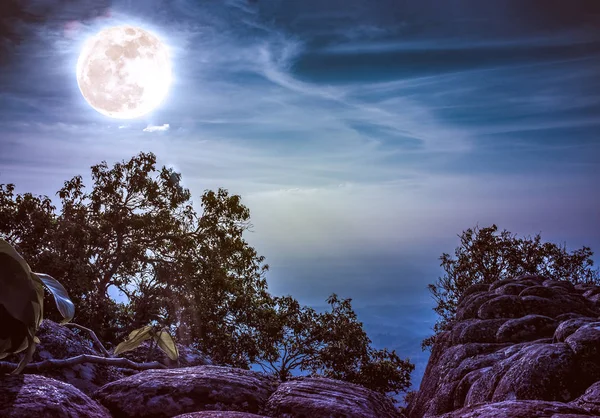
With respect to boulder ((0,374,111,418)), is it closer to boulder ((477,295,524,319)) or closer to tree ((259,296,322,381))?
boulder ((477,295,524,319))

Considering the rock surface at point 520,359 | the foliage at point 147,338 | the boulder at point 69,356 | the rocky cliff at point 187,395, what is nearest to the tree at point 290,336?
the rock surface at point 520,359

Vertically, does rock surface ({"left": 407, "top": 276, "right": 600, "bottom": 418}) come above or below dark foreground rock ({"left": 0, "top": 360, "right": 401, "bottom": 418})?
above

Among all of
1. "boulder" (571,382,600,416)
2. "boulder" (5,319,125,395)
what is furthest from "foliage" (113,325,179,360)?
"boulder" (571,382,600,416)

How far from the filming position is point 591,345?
7.78 meters

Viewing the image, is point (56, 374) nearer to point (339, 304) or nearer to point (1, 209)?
point (1, 209)

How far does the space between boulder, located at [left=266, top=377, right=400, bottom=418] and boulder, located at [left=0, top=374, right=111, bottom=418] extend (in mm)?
2098

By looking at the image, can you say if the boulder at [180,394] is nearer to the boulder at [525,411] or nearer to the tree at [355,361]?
the boulder at [525,411]

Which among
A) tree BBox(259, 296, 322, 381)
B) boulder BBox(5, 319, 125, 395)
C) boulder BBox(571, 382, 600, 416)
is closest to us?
boulder BBox(571, 382, 600, 416)

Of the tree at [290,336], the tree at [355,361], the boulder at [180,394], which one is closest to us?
the boulder at [180,394]

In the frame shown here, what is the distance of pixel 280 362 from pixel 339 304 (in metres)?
4.39

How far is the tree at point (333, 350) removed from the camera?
67.2 ft

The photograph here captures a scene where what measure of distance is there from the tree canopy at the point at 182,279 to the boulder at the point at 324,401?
44.7 feet

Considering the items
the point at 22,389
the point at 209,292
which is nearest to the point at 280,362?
the point at 209,292

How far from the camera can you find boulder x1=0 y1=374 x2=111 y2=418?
332cm
